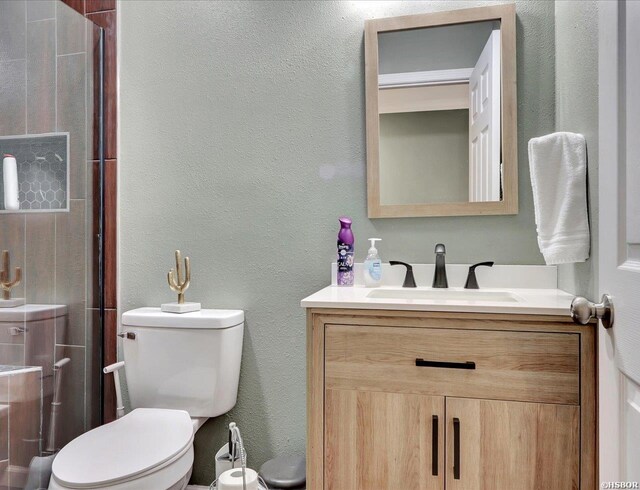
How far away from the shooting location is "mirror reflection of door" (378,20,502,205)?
61.8 inches

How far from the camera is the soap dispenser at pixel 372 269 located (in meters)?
1.59

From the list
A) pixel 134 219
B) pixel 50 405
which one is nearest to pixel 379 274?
pixel 134 219

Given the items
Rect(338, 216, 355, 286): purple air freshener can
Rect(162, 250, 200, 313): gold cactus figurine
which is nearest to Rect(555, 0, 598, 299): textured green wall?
Rect(338, 216, 355, 286): purple air freshener can

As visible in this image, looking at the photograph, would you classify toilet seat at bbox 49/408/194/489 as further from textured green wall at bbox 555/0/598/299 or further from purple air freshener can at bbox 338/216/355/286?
textured green wall at bbox 555/0/598/299

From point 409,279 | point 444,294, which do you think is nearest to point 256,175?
point 409,279

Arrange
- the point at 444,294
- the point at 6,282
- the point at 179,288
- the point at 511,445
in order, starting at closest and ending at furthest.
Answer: the point at 511,445, the point at 6,282, the point at 444,294, the point at 179,288

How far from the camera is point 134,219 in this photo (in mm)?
1882

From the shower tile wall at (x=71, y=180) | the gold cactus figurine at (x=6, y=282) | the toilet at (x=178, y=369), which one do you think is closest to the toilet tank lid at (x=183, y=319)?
the toilet at (x=178, y=369)

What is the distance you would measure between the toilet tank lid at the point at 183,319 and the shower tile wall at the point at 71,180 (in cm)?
26

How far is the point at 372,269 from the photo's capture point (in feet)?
5.22

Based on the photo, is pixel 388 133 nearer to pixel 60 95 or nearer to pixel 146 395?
pixel 60 95

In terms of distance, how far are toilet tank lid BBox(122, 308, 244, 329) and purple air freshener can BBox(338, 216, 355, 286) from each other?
0.44 metres

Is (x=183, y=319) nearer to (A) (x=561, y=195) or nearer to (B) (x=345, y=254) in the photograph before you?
(B) (x=345, y=254)

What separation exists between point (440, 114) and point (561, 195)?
544 mm
